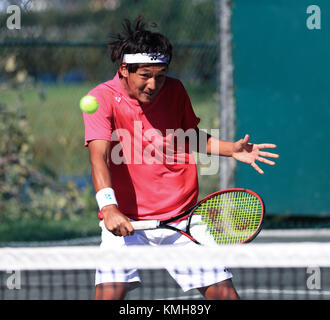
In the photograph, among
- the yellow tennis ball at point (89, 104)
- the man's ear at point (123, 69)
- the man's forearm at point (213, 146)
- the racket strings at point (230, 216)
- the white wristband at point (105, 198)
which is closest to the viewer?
the white wristband at point (105, 198)

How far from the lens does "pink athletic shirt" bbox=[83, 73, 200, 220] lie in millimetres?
3104

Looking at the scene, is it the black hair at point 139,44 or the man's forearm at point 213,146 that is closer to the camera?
the black hair at point 139,44

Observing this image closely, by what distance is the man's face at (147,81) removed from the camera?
2.98 m

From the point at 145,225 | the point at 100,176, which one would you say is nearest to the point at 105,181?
the point at 100,176

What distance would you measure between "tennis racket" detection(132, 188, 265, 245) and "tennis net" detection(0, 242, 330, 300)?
7.6 inches

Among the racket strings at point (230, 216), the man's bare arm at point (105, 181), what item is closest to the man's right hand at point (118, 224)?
the man's bare arm at point (105, 181)

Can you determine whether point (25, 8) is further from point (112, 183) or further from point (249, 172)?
point (112, 183)

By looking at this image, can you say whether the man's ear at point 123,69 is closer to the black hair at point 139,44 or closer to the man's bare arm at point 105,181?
the black hair at point 139,44

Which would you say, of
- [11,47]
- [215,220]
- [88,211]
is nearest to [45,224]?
[88,211]

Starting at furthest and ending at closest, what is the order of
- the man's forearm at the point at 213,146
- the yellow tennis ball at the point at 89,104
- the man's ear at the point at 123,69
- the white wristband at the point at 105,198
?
the man's forearm at the point at 213,146 < the man's ear at the point at 123,69 < the yellow tennis ball at the point at 89,104 < the white wristband at the point at 105,198

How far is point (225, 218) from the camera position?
10.7 ft

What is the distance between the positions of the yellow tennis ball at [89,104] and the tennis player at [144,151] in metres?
0.03

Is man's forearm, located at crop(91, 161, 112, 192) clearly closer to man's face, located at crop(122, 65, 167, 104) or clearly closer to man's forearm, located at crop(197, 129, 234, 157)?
man's face, located at crop(122, 65, 167, 104)
